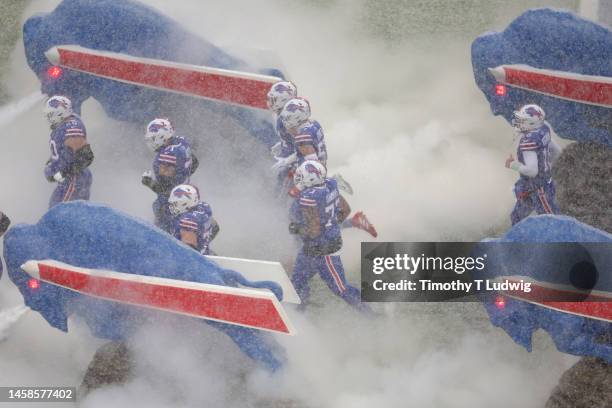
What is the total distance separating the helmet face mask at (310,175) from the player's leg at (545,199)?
4.45 ft

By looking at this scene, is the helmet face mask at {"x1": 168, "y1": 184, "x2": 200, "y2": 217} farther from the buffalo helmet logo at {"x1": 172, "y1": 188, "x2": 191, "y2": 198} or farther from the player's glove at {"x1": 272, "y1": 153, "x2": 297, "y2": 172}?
the player's glove at {"x1": 272, "y1": 153, "x2": 297, "y2": 172}

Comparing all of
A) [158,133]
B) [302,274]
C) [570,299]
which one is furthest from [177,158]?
[570,299]

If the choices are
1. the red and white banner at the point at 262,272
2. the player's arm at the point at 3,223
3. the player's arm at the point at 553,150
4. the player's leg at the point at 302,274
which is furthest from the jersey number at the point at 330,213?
the player's arm at the point at 3,223

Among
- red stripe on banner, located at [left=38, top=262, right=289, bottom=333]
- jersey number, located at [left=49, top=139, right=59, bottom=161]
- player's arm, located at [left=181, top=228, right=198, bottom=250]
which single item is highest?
jersey number, located at [left=49, top=139, right=59, bottom=161]

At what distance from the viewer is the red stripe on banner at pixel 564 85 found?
6527 millimetres

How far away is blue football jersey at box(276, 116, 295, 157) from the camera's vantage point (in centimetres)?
672

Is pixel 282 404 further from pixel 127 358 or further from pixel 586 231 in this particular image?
pixel 586 231

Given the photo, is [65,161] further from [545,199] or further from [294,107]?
[545,199]

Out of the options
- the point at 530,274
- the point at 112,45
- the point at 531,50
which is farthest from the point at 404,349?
the point at 112,45

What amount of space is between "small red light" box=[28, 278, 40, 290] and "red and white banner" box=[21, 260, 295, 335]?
0.08 m

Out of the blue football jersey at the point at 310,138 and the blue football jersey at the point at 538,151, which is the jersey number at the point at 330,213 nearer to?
the blue football jersey at the point at 310,138

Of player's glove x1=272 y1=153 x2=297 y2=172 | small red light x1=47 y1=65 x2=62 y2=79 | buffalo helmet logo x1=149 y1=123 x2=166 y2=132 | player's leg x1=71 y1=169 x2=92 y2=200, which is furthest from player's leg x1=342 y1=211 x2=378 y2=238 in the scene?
small red light x1=47 y1=65 x2=62 y2=79

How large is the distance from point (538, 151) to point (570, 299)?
122 cm

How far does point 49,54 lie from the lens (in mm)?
7133
